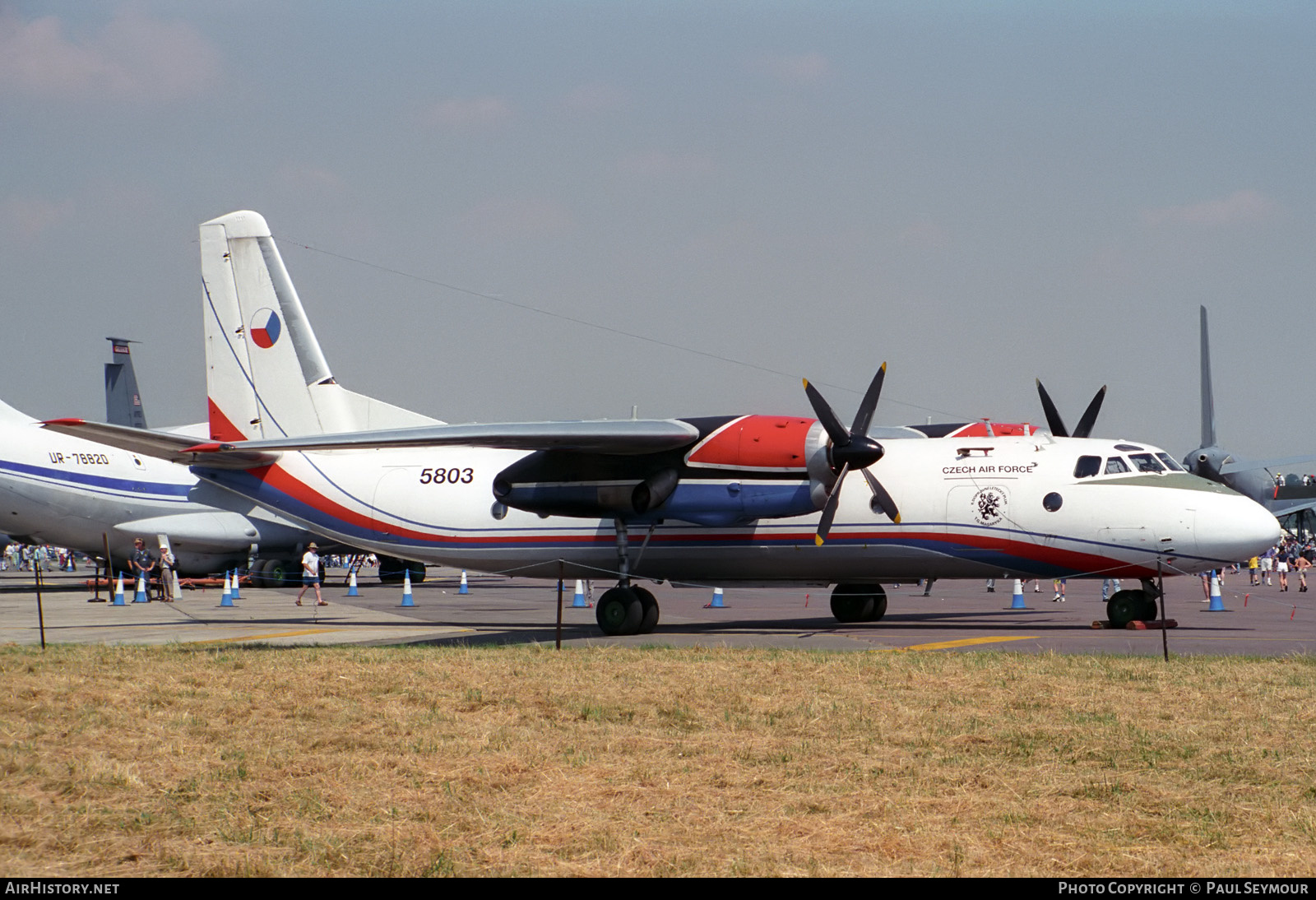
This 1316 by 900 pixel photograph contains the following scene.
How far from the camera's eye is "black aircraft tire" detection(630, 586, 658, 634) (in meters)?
21.8

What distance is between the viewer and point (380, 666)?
15.4 meters

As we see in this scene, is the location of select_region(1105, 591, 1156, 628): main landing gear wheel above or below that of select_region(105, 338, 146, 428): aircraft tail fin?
Result: below

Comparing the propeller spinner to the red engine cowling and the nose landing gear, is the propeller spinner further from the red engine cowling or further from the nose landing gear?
the nose landing gear

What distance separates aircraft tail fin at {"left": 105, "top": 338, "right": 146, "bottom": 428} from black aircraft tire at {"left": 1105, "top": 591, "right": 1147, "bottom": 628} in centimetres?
6267

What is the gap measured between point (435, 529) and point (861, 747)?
15.7 metres

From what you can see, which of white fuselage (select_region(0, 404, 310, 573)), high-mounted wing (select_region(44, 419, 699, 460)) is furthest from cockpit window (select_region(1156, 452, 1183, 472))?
white fuselage (select_region(0, 404, 310, 573))

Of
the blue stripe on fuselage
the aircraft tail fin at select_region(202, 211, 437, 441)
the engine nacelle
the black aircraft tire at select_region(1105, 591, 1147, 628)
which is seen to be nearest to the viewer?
the engine nacelle

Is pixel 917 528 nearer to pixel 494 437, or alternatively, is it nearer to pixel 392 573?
pixel 494 437

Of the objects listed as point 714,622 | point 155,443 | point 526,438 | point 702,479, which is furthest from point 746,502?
point 155,443

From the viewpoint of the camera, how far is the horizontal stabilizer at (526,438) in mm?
19391

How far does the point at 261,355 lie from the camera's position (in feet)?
89.0

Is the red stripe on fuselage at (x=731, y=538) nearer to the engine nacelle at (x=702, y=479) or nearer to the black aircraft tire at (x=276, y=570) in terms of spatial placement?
the engine nacelle at (x=702, y=479)
